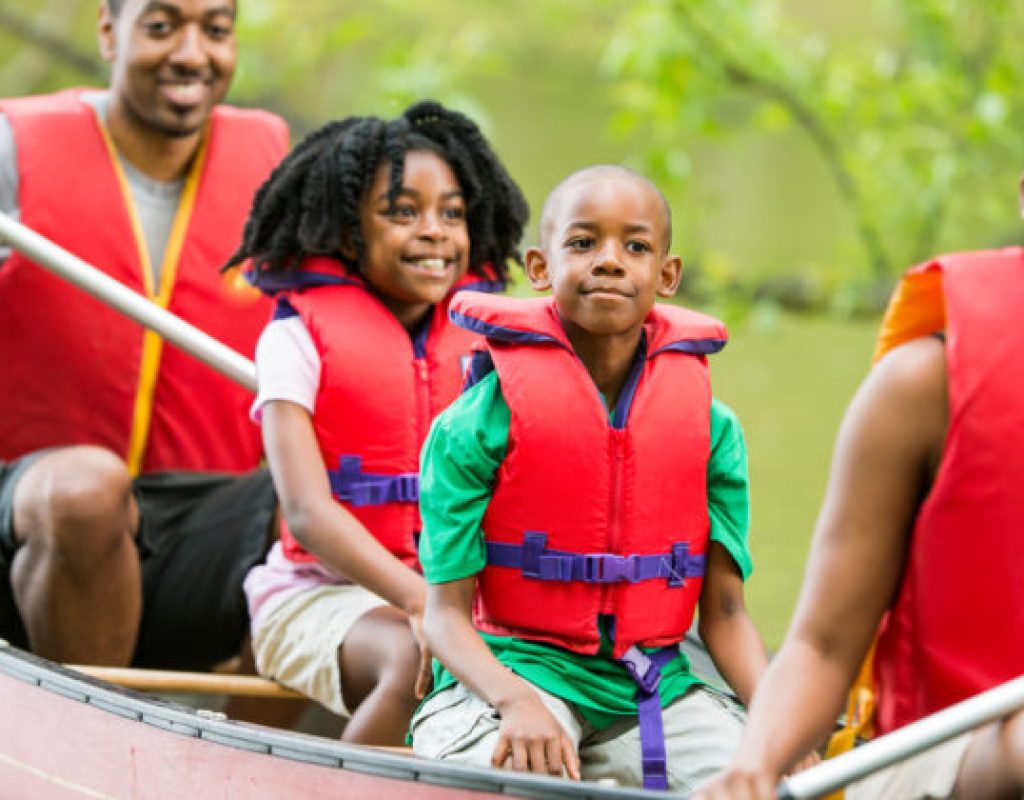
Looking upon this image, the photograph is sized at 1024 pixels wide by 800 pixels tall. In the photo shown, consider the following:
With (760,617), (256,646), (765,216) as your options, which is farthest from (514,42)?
(256,646)

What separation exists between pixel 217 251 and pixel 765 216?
5.86 m

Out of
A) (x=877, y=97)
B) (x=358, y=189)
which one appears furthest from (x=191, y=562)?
(x=877, y=97)

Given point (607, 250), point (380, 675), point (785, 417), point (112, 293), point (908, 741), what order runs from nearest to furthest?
1. point (908, 741)
2. point (607, 250)
3. point (380, 675)
4. point (112, 293)
5. point (785, 417)

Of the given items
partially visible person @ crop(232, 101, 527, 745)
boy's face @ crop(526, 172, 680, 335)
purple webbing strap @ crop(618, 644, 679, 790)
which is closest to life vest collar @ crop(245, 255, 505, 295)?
partially visible person @ crop(232, 101, 527, 745)

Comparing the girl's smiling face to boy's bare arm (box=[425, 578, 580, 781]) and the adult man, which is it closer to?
the adult man

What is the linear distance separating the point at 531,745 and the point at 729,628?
0.31m

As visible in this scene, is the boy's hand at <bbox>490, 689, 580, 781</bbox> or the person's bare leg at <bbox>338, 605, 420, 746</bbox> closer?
the boy's hand at <bbox>490, 689, 580, 781</bbox>

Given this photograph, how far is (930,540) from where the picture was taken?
4.60 feet

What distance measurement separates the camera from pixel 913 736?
4.50 ft

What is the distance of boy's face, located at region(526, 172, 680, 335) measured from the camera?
1.83 meters

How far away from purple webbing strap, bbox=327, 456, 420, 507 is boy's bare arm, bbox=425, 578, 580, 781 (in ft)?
1.56

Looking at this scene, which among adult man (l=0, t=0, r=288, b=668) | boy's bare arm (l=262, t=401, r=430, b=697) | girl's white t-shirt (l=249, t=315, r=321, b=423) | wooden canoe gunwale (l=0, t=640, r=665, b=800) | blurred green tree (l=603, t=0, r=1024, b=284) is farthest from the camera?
blurred green tree (l=603, t=0, r=1024, b=284)

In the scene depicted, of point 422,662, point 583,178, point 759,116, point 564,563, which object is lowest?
point 422,662

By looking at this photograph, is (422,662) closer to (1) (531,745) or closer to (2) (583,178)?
(1) (531,745)
